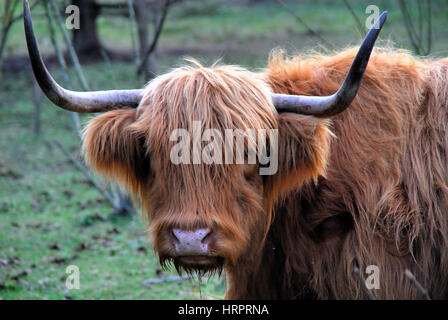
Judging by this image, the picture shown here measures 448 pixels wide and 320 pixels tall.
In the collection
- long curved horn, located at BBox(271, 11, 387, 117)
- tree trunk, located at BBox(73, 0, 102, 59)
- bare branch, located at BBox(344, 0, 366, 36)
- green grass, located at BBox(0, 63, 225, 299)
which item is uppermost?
tree trunk, located at BBox(73, 0, 102, 59)

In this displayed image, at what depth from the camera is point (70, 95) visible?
134 inches

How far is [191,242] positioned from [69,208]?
4.60 meters

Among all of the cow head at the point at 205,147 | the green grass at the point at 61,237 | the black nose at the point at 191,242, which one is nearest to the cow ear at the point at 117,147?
the cow head at the point at 205,147

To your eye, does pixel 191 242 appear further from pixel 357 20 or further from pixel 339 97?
pixel 357 20

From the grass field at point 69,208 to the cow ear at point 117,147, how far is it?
0.89 metres

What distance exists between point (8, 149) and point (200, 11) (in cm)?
1167

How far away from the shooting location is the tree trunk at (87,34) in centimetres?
1492

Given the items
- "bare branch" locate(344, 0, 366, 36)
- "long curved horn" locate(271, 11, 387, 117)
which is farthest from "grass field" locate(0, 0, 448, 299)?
"long curved horn" locate(271, 11, 387, 117)

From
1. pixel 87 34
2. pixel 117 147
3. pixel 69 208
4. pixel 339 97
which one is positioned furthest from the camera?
pixel 87 34

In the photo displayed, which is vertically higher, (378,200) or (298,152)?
(298,152)

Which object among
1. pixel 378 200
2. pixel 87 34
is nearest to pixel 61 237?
pixel 378 200

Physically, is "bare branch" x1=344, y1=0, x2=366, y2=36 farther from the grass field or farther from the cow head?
the cow head

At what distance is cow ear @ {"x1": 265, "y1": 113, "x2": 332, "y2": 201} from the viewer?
3.34 meters
